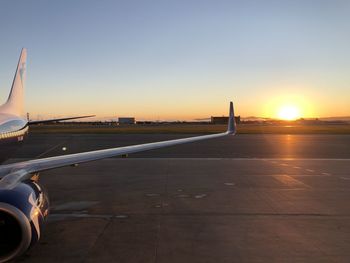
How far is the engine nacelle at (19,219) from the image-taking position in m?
5.57

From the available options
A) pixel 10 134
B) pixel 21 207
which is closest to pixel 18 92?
pixel 10 134

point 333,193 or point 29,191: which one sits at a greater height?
point 29,191

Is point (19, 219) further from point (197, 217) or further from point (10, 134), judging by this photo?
point (10, 134)

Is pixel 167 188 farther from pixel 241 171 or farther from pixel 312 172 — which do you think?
pixel 312 172

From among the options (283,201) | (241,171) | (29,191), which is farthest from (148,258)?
(241,171)

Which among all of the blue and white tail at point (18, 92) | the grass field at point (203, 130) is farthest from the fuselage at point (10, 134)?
the grass field at point (203, 130)

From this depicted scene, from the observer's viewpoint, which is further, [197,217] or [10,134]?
[10,134]

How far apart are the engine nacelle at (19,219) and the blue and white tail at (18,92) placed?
977 cm

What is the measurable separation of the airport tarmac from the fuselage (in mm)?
1918

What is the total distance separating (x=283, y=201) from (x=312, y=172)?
700cm

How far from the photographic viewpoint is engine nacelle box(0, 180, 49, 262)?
18.3 ft

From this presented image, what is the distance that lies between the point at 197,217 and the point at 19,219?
487 centimetres

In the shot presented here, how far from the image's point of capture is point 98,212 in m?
9.96

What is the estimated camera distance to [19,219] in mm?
→ 5547
